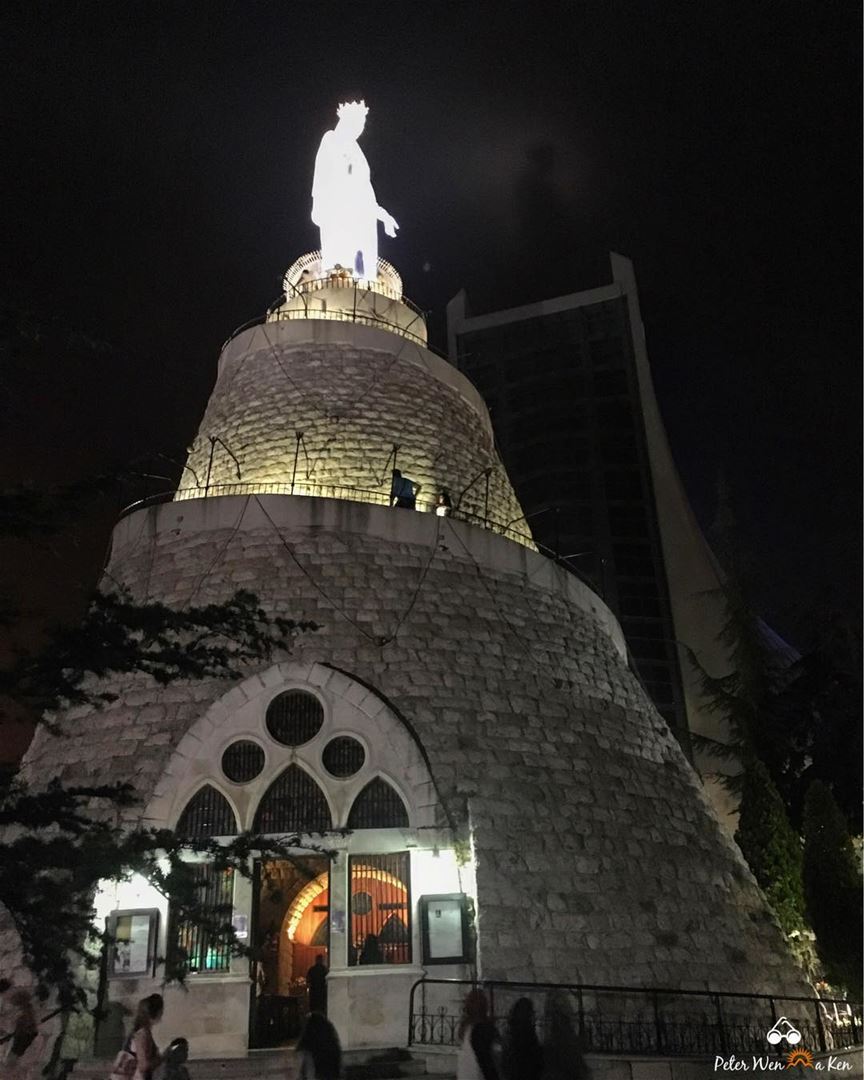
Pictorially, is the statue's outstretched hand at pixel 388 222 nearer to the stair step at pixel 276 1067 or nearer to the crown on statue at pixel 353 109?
the crown on statue at pixel 353 109

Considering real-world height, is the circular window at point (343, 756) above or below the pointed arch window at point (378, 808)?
above

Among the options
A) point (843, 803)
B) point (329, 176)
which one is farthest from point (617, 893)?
point (329, 176)

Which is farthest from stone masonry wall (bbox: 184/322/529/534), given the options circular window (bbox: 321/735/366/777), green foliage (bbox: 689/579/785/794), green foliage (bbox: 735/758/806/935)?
green foliage (bbox: 689/579/785/794)

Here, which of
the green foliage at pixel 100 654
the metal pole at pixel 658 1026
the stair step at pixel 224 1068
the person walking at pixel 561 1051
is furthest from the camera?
the metal pole at pixel 658 1026

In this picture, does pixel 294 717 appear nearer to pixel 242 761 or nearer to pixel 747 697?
pixel 242 761

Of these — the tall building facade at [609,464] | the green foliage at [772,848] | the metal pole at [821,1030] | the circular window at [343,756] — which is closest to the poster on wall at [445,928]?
the circular window at [343,756]

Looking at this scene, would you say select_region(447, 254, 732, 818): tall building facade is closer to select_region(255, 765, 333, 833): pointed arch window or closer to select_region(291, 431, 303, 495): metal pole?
select_region(291, 431, 303, 495): metal pole

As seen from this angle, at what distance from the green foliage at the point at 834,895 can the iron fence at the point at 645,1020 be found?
2.80ft

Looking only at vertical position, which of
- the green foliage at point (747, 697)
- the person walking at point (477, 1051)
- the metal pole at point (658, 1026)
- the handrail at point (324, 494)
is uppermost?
the handrail at point (324, 494)

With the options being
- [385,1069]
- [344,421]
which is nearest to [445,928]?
[385,1069]

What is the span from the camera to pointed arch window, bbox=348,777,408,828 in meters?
9.46

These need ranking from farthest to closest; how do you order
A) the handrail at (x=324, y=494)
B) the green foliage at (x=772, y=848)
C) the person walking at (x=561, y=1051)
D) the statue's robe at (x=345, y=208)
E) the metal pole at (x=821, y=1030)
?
the statue's robe at (x=345, y=208) → the handrail at (x=324, y=494) → the green foliage at (x=772, y=848) → the metal pole at (x=821, y=1030) → the person walking at (x=561, y=1051)

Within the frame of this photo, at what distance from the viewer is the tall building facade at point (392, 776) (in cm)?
887

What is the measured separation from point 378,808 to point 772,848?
6.78 m
